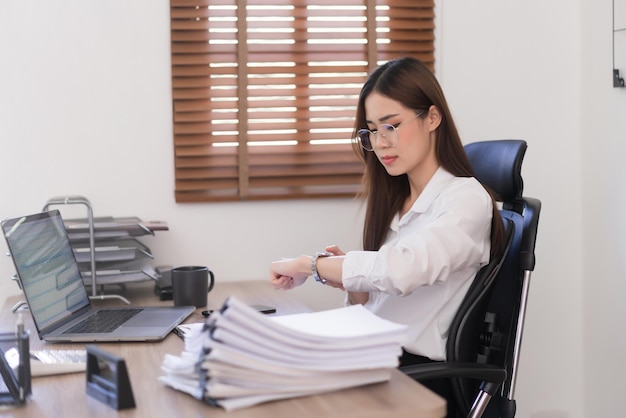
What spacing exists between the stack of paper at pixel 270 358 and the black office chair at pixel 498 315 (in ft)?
1.50

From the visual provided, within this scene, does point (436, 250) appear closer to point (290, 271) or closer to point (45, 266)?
point (290, 271)

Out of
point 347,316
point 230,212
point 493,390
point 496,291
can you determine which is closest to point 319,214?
point 230,212

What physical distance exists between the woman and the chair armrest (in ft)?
0.45

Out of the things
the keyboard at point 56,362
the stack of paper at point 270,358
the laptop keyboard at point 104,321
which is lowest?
the laptop keyboard at point 104,321

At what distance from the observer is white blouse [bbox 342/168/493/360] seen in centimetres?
171

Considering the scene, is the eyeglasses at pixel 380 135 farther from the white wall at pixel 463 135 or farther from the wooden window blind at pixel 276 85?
the wooden window blind at pixel 276 85

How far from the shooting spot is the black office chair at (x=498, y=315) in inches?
71.8

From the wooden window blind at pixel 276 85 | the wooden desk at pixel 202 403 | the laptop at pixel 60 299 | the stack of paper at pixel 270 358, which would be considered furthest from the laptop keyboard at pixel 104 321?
the wooden window blind at pixel 276 85

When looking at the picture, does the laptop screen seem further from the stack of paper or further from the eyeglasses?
the eyeglasses

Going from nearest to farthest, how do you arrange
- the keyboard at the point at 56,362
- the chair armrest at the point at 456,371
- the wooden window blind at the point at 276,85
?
the keyboard at the point at 56,362 < the chair armrest at the point at 456,371 < the wooden window blind at the point at 276,85

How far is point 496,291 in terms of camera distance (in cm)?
199

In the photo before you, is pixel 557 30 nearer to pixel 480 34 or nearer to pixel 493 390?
pixel 480 34

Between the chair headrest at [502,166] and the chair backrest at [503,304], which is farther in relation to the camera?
the chair headrest at [502,166]

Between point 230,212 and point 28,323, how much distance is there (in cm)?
87
